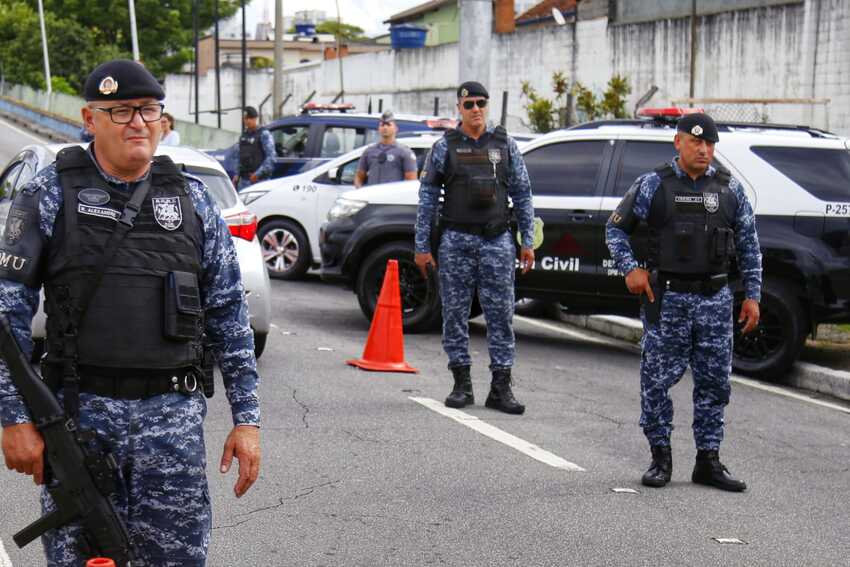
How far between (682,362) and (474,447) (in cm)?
132

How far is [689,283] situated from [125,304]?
13.5 ft

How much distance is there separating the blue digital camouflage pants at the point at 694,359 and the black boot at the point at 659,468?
50 mm

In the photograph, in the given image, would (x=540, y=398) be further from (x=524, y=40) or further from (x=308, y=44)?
(x=308, y=44)

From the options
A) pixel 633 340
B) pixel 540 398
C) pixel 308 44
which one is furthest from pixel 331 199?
pixel 308 44

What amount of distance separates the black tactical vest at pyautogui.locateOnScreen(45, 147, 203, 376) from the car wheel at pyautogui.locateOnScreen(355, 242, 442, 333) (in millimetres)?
8351

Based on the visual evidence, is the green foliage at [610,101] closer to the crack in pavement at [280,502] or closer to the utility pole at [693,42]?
the utility pole at [693,42]

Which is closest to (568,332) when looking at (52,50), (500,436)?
(500,436)

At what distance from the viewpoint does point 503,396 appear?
8984 mm

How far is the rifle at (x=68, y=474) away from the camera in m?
3.52

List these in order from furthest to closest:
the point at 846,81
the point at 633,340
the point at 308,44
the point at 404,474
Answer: the point at 308,44, the point at 846,81, the point at 633,340, the point at 404,474

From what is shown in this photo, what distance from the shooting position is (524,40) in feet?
102

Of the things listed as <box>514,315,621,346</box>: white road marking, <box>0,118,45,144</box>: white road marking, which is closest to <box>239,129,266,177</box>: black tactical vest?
<box>514,315,621,346</box>: white road marking

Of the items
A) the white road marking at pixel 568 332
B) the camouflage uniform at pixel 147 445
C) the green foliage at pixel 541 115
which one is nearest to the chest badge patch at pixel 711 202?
the camouflage uniform at pixel 147 445

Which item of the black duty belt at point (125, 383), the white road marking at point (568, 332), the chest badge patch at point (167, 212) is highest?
the chest badge patch at point (167, 212)
